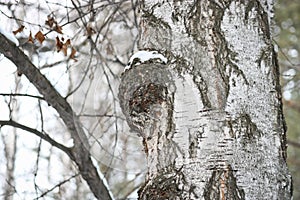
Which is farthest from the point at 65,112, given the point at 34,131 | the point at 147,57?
the point at 147,57

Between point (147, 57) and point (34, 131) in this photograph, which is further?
point (34, 131)

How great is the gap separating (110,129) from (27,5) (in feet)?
1.86

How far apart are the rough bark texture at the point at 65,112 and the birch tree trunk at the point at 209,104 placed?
77 cm

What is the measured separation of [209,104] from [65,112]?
1.06m

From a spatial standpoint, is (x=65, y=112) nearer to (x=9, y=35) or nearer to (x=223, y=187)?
(x=9, y=35)

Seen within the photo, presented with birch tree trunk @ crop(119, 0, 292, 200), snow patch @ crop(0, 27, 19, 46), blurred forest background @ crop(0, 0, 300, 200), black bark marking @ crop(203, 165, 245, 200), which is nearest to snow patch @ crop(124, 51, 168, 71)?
birch tree trunk @ crop(119, 0, 292, 200)

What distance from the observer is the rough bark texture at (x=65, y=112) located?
1943 mm

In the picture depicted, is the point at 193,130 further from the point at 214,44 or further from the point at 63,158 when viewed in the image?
the point at 63,158

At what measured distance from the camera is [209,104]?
1186 mm

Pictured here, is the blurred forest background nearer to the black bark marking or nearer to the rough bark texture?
the rough bark texture

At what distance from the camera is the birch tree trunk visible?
116 cm

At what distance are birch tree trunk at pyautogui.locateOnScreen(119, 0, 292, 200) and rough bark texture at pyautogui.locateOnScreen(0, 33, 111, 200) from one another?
2.53 ft

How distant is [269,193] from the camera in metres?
1.17

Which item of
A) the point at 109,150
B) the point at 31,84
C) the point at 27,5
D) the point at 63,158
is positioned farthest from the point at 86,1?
the point at 63,158
